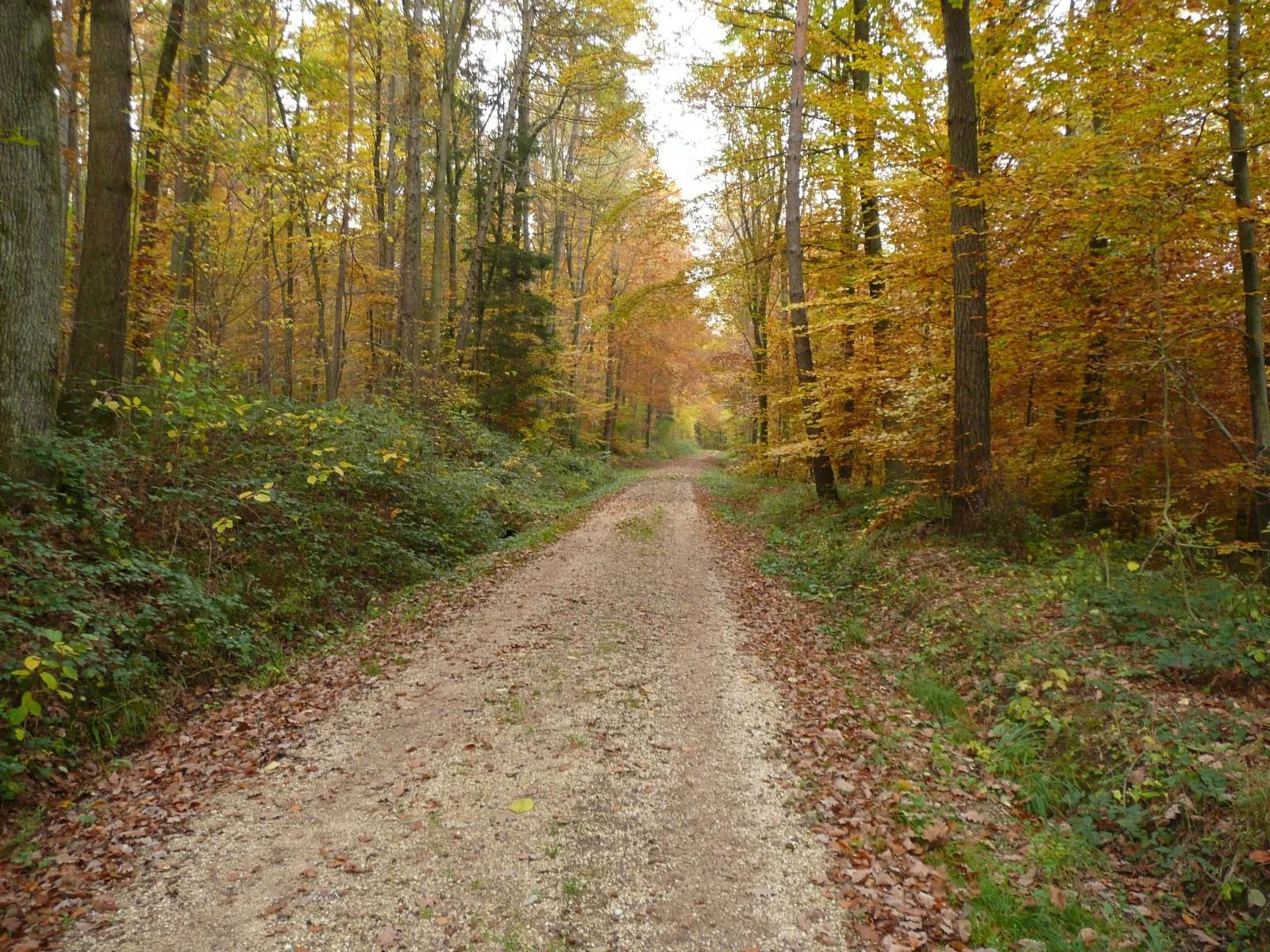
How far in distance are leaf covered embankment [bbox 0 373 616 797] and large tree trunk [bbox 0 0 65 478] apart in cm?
37

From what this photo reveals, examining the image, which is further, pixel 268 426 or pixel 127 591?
pixel 268 426

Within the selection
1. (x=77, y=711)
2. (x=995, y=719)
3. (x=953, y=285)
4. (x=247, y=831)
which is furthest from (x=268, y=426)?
(x=953, y=285)

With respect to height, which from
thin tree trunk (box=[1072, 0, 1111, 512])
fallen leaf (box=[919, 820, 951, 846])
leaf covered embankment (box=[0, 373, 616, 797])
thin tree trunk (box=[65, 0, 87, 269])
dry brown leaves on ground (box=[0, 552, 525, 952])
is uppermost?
thin tree trunk (box=[65, 0, 87, 269])

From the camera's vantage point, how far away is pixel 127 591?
5.40 m

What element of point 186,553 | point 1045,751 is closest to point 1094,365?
point 1045,751

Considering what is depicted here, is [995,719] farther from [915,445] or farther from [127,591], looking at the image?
[127,591]

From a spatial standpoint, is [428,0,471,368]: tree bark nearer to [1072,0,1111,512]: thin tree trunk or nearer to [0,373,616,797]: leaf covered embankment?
[0,373,616,797]: leaf covered embankment

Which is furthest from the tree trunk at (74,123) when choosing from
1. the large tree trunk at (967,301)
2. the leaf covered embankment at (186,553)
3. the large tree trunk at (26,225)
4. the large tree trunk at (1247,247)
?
the large tree trunk at (1247,247)

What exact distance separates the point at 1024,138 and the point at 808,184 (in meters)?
7.55

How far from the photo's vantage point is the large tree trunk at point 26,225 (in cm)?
525

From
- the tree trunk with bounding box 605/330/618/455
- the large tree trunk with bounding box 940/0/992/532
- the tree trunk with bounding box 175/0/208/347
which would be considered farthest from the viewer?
the tree trunk with bounding box 605/330/618/455

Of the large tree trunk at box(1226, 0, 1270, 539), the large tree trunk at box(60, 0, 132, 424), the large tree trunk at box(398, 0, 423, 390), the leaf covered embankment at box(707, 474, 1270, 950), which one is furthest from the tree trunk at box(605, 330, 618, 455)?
the large tree trunk at box(1226, 0, 1270, 539)

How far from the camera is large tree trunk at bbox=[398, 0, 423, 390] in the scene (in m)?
13.6

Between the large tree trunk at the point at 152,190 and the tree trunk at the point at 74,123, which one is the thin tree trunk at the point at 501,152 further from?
the tree trunk at the point at 74,123
